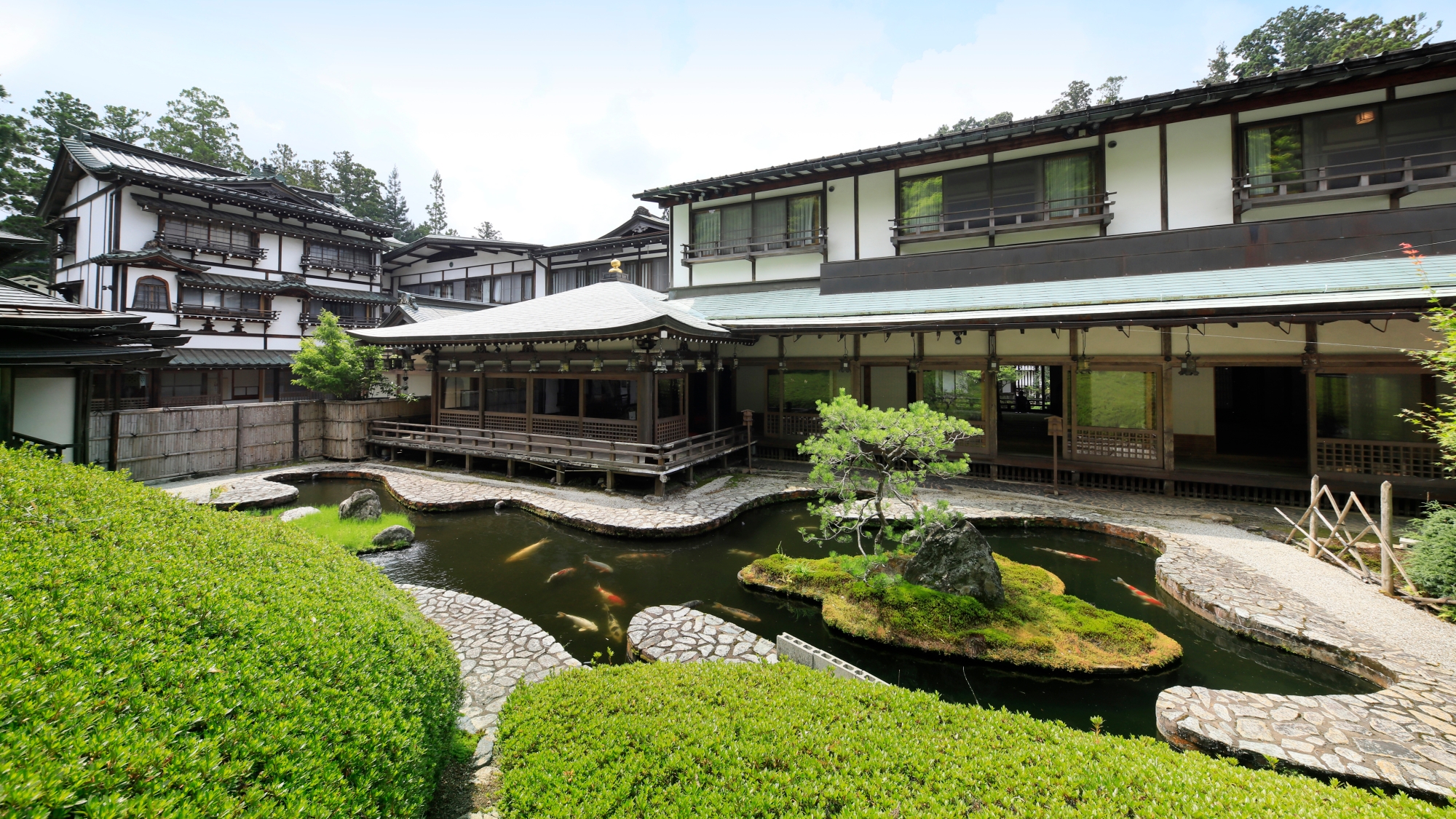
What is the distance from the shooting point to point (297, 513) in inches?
420

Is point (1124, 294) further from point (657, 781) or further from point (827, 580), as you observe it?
point (657, 781)

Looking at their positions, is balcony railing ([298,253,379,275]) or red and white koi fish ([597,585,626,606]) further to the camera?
balcony railing ([298,253,379,275])

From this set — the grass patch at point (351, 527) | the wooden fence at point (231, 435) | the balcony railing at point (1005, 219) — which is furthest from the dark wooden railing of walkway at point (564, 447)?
the balcony railing at point (1005, 219)

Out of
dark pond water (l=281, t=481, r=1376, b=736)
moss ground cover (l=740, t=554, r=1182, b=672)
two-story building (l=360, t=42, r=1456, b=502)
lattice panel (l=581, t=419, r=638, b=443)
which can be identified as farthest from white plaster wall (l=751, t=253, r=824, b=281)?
moss ground cover (l=740, t=554, r=1182, b=672)

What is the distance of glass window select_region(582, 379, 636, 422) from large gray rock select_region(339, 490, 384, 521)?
20.6ft

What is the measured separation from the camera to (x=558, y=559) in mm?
9070

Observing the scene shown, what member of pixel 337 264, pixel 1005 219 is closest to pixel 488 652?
pixel 1005 219

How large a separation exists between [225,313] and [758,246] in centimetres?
2326

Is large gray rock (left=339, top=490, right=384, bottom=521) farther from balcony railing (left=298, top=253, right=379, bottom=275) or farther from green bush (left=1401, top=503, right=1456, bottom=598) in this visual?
balcony railing (left=298, top=253, right=379, bottom=275)

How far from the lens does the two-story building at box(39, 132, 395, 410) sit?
20797mm

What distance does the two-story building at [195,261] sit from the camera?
2080cm

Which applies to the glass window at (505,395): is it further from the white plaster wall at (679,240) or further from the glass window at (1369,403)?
the glass window at (1369,403)

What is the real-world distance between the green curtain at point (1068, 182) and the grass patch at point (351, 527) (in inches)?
654

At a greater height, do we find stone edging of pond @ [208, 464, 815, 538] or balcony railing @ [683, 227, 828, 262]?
balcony railing @ [683, 227, 828, 262]
